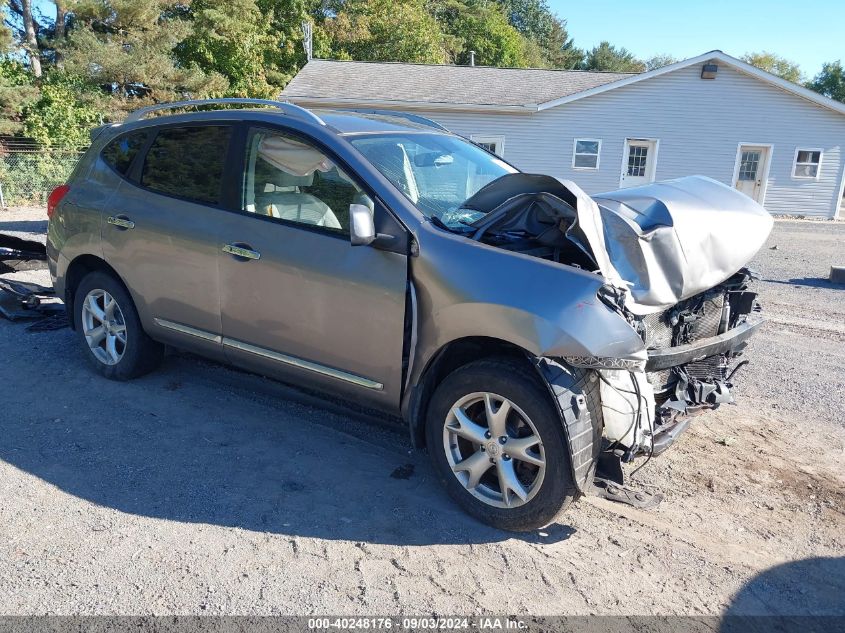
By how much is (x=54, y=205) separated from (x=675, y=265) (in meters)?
4.72

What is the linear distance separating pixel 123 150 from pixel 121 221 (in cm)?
62

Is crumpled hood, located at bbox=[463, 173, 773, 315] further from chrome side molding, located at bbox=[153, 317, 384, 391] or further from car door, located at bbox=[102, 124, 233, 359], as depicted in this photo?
car door, located at bbox=[102, 124, 233, 359]

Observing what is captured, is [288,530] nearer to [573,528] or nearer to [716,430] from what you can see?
[573,528]

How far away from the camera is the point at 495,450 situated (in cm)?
328

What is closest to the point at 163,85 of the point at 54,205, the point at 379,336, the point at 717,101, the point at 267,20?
the point at 267,20

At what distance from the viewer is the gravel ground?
2865mm

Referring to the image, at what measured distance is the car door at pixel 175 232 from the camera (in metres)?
4.29

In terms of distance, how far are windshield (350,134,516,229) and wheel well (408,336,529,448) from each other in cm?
67

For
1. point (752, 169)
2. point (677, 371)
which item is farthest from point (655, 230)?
point (752, 169)

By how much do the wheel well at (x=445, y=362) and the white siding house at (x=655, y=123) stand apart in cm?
1927

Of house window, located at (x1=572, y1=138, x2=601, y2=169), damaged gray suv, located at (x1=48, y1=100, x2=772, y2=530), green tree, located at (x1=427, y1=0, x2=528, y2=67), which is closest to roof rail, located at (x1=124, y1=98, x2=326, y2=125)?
damaged gray suv, located at (x1=48, y1=100, x2=772, y2=530)

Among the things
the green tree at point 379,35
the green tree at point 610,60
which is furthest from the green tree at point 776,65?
the green tree at point 379,35

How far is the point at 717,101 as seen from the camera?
71.1ft

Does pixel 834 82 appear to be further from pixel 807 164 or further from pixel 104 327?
A: pixel 104 327
